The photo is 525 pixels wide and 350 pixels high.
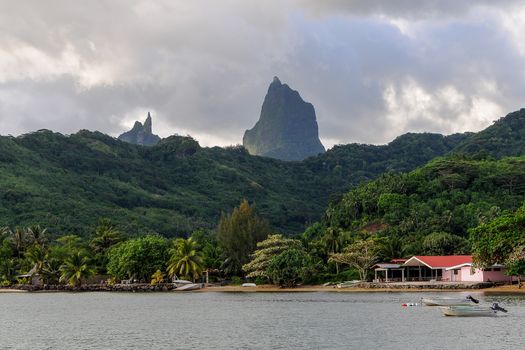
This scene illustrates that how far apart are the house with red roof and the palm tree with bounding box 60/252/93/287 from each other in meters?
54.8

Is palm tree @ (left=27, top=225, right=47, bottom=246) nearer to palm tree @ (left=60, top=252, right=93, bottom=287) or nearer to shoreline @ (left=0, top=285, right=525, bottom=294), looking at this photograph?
shoreline @ (left=0, top=285, right=525, bottom=294)

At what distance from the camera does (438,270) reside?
121125mm

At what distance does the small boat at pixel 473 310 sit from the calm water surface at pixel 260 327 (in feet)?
3.67

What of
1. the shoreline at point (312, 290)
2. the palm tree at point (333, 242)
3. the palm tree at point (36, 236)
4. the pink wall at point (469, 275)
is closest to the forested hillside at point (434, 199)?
the palm tree at point (333, 242)

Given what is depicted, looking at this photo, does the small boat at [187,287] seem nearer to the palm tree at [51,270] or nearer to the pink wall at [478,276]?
the palm tree at [51,270]

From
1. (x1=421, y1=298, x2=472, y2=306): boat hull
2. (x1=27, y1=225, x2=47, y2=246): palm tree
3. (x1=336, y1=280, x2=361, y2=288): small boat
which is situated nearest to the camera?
(x1=421, y1=298, x2=472, y2=306): boat hull

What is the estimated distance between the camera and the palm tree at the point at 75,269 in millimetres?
133125

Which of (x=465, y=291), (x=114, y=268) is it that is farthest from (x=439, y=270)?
(x=114, y=268)

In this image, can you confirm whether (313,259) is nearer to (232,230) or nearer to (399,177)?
(232,230)

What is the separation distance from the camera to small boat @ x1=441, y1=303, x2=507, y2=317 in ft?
200

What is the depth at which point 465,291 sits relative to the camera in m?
99.8

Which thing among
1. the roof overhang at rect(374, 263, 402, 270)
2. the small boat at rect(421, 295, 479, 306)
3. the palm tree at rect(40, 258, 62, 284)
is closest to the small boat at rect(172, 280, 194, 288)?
the palm tree at rect(40, 258, 62, 284)

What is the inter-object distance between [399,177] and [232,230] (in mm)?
78190

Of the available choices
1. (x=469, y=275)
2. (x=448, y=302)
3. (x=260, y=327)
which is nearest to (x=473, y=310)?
(x=448, y=302)
